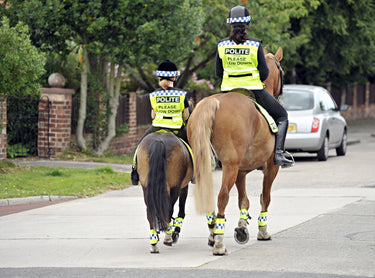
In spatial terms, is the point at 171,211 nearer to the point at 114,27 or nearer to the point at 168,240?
the point at 168,240

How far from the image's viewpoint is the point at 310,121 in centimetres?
2081

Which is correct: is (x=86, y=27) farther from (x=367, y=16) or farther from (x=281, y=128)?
(x=367, y=16)

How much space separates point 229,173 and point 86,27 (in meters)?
11.7

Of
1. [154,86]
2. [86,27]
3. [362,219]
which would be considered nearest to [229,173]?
[362,219]

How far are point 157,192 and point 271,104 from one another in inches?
67.9

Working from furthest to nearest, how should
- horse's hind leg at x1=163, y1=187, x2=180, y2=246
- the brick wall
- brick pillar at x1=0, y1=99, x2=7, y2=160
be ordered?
the brick wall < brick pillar at x1=0, y1=99, x2=7, y2=160 < horse's hind leg at x1=163, y1=187, x2=180, y2=246

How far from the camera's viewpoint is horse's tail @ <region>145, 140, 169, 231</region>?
28.7 ft

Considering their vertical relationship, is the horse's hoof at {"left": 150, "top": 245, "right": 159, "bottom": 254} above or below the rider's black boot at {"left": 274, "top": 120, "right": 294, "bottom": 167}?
below

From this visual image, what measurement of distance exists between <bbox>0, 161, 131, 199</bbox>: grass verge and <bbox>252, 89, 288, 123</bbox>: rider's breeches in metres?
5.64

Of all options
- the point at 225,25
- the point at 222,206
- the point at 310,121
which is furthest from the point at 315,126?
the point at 222,206

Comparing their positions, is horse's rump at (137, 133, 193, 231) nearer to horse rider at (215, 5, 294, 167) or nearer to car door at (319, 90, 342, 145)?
horse rider at (215, 5, 294, 167)

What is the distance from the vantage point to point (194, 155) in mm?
8703

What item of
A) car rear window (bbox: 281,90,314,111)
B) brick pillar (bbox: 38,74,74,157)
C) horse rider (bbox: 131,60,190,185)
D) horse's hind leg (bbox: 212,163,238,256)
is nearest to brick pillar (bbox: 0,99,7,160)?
brick pillar (bbox: 38,74,74,157)

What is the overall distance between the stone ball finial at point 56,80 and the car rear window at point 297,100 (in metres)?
5.39
